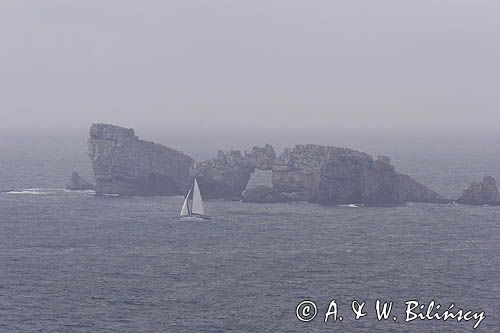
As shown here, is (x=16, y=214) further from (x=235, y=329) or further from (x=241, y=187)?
(x=235, y=329)

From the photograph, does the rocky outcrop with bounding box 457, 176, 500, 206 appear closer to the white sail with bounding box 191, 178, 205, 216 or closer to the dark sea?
the dark sea

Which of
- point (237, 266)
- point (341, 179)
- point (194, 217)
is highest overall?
point (341, 179)

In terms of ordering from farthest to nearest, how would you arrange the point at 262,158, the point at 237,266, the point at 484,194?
the point at 262,158, the point at 484,194, the point at 237,266

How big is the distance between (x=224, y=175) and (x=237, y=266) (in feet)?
211

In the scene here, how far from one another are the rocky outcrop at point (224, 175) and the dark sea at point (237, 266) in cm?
853

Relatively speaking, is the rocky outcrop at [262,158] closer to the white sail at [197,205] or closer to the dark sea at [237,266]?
the dark sea at [237,266]

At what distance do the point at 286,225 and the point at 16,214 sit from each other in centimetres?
4012

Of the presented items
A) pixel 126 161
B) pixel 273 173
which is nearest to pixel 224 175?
pixel 273 173

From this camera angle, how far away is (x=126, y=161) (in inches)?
7677

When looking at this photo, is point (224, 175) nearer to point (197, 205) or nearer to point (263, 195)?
point (263, 195)

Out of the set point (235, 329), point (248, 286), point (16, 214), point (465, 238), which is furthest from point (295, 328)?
point (16, 214)

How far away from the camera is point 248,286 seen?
121 m

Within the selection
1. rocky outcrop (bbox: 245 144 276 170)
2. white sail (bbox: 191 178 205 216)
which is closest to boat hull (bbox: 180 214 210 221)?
white sail (bbox: 191 178 205 216)

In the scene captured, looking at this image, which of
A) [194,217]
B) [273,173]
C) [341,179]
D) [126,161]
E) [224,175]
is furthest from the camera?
[273,173]
